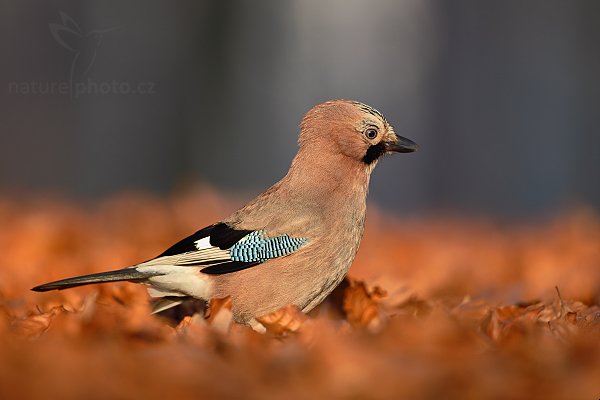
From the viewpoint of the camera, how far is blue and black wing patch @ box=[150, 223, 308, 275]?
4.13m

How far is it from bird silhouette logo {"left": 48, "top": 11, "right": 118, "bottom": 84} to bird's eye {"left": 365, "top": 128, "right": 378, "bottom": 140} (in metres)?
10.6

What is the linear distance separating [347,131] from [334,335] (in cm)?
186

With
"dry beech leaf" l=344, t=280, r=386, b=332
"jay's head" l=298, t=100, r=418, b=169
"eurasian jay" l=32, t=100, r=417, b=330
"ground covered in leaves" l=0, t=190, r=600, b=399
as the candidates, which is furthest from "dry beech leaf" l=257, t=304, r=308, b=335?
"jay's head" l=298, t=100, r=418, b=169

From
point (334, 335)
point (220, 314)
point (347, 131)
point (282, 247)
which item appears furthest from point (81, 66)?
point (334, 335)

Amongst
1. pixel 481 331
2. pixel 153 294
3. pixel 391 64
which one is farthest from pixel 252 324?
pixel 391 64

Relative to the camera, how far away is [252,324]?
4.09m

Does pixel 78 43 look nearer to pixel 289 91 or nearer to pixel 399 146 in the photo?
pixel 289 91

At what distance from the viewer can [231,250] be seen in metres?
4.17

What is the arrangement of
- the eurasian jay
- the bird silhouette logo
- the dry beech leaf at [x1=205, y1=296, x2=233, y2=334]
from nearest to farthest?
the dry beech leaf at [x1=205, y1=296, x2=233, y2=334]
the eurasian jay
the bird silhouette logo

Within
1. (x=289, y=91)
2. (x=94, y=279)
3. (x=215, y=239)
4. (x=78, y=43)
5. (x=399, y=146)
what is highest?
(x=399, y=146)

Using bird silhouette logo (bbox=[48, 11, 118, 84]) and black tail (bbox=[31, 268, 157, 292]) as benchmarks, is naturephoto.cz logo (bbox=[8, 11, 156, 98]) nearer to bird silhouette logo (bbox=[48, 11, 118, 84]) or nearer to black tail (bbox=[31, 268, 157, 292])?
bird silhouette logo (bbox=[48, 11, 118, 84])

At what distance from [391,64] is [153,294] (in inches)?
575

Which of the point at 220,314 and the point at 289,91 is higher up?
the point at 220,314

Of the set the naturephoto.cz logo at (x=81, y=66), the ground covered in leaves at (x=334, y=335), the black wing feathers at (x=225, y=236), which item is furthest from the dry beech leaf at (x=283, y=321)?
the naturephoto.cz logo at (x=81, y=66)
